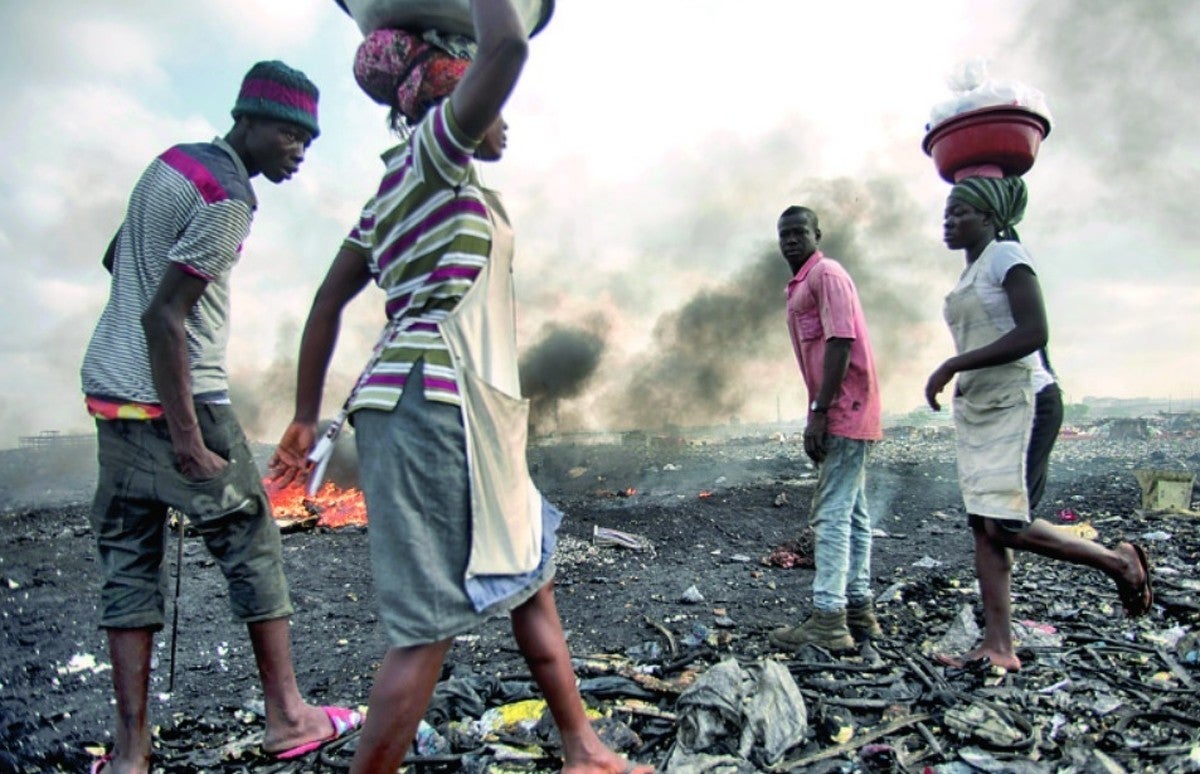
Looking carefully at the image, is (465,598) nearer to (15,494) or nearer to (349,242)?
(349,242)

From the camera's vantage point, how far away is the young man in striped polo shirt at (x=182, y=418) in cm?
223

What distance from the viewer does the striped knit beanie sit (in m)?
2.46

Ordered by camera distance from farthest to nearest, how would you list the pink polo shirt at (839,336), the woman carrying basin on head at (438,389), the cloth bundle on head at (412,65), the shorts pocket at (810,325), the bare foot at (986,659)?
1. the shorts pocket at (810,325)
2. the pink polo shirt at (839,336)
3. the bare foot at (986,659)
4. the cloth bundle on head at (412,65)
5. the woman carrying basin on head at (438,389)

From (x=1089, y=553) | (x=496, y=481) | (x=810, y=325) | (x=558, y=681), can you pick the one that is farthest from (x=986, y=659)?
(x=496, y=481)

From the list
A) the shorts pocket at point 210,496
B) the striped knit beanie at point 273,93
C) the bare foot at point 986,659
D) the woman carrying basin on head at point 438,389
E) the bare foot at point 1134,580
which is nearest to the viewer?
the woman carrying basin on head at point 438,389

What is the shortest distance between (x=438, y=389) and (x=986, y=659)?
254 centimetres

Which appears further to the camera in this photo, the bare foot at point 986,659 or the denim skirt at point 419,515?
the bare foot at point 986,659

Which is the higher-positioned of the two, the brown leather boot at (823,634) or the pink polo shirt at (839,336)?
the pink polo shirt at (839,336)

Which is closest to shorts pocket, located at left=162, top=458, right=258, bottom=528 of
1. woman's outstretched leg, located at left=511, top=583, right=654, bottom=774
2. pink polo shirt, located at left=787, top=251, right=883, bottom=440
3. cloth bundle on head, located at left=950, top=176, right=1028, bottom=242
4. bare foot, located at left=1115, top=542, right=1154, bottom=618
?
Result: woman's outstretched leg, located at left=511, top=583, right=654, bottom=774

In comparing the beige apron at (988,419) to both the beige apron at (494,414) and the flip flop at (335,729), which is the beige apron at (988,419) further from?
the flip flop at (335,729)

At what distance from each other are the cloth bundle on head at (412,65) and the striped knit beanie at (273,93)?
808 millimetres

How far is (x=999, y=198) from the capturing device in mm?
3166

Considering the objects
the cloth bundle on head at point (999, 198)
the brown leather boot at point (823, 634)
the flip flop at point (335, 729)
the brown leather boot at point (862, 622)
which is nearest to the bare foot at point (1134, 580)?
the brown leather boot at point (862, 622)

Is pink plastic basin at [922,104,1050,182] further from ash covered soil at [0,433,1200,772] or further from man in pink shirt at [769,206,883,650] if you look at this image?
ash covered soil at [0,433,1200,772]
